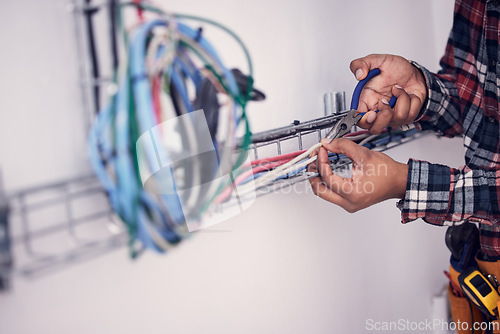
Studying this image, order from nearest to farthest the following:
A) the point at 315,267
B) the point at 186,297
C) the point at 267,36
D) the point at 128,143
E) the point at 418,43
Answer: the point at 128,143
the point at 186,297
the point at 267,36
the point at 315,267
the point at 418,43

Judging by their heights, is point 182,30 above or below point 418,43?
above

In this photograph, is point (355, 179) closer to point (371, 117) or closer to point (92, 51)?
point (371, 117)

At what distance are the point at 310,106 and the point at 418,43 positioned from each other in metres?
0.65

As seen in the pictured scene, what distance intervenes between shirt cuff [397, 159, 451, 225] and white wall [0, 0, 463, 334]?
0.62ft

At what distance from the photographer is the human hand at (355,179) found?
2.37ft

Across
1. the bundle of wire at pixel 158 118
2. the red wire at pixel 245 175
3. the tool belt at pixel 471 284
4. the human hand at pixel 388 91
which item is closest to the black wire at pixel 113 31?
the bundle of wire at pixel 158 118

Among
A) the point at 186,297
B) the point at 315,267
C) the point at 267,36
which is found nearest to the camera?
the point at 186,297

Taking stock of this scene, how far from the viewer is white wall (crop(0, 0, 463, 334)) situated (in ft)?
1.50

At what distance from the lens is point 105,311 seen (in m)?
0.54

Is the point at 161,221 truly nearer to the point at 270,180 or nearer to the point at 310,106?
the point at 270,180

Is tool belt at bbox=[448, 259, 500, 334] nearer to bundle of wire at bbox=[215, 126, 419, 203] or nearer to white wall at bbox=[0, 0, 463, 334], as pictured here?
white wall at bbox=[0, 0, 463, 334]

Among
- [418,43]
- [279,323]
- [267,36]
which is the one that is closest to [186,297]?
[279,323]

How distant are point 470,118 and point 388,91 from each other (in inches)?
10.6

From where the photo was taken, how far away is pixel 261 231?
30.8 inches
